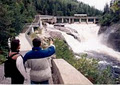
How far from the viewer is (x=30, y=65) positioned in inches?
177

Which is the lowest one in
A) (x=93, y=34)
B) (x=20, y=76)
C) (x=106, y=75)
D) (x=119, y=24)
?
(x=93, y=34)

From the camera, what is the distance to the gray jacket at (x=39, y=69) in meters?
4.43

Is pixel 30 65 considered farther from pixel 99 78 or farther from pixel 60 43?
pixel 60 43

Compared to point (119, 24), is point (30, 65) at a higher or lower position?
Result: higher

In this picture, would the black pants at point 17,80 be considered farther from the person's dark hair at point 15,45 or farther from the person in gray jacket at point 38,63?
the person's dark hair at point 15,45

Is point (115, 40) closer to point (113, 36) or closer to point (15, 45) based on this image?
point (113, 36)

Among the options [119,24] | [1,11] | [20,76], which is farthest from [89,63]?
[119,24]

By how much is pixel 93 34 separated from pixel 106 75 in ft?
161

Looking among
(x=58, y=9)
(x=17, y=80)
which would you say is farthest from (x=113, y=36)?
(x=58, y=9)

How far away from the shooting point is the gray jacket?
443 centimetres

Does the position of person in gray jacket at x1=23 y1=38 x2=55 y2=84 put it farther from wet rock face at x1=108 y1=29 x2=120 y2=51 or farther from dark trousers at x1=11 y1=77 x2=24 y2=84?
wet rock face at x1=108 y1=29 x2=120 y2=51

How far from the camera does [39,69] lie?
444 centimetres

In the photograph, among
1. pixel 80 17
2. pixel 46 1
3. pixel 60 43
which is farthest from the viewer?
pixel 46 1

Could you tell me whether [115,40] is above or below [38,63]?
below
